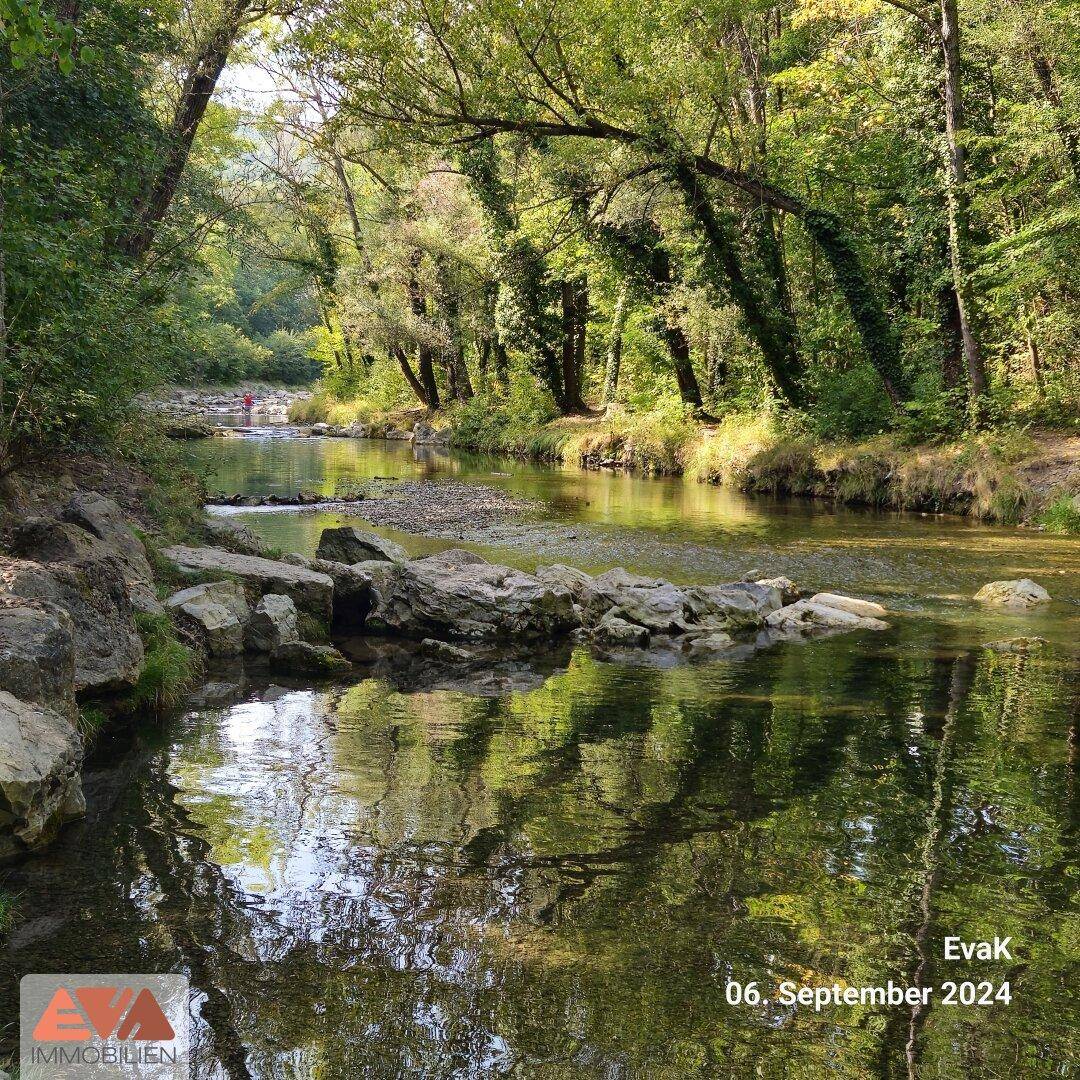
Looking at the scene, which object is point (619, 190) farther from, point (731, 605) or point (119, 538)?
point (119, 538)

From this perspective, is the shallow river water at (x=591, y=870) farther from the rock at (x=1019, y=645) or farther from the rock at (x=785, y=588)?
the rock at (x=785, y=588)

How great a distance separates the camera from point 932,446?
2344cm

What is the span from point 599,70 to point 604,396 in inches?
920

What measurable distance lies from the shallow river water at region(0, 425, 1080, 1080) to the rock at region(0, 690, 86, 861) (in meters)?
0.19

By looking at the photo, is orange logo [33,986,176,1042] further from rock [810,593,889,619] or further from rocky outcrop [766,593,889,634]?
rock [810,593,889,619]

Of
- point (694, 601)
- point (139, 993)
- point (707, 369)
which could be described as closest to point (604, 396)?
point (707, 369)

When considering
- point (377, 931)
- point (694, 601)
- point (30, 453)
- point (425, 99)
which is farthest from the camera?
point (425, 99)

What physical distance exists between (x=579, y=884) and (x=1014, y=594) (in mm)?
10430

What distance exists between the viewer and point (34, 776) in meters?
5.57

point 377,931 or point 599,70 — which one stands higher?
point 599,70

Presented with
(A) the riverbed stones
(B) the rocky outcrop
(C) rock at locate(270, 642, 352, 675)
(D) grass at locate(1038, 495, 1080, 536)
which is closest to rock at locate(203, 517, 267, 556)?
(A) the riverbed stones

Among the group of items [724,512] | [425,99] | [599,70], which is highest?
[599,70]

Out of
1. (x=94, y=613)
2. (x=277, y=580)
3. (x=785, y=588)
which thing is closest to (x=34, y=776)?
(x=94, y=613)

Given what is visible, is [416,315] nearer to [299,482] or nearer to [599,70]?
[299,482]
